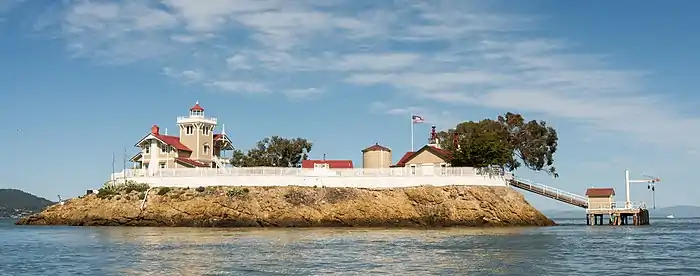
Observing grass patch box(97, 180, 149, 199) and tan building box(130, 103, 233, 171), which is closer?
grass patch box(97, 180, 149, 199)

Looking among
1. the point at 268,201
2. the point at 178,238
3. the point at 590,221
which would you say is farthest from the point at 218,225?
the point at 590,221

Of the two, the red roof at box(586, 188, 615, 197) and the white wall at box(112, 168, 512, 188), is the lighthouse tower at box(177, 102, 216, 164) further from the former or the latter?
the red roof at box(586, 188, 615, 197)

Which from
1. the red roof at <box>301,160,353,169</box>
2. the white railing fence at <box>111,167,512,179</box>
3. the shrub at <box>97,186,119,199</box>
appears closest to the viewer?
the white railing fence at <box>111,167,512,179</box>

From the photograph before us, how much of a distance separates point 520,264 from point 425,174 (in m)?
36.2

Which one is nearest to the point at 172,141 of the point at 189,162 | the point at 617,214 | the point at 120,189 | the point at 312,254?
the point at 189,162

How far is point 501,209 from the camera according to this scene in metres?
62.5

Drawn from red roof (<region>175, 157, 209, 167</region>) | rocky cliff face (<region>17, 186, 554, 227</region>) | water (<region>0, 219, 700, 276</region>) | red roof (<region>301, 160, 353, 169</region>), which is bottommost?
water (<region>0, 219, 700, 276</region>)

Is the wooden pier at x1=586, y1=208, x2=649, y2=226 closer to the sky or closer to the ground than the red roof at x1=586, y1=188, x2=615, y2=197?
closer to the ground

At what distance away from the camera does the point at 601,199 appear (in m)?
68.6

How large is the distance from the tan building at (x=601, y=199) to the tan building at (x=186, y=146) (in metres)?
37.1

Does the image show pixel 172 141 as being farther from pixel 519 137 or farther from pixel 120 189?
pixel 519 137

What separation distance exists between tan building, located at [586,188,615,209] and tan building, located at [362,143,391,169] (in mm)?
19370

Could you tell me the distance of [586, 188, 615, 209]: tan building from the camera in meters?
68.4

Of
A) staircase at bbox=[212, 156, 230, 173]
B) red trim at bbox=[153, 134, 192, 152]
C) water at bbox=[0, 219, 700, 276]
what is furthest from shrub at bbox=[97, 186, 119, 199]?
water at bbox=[0, 219, 700, 276]
